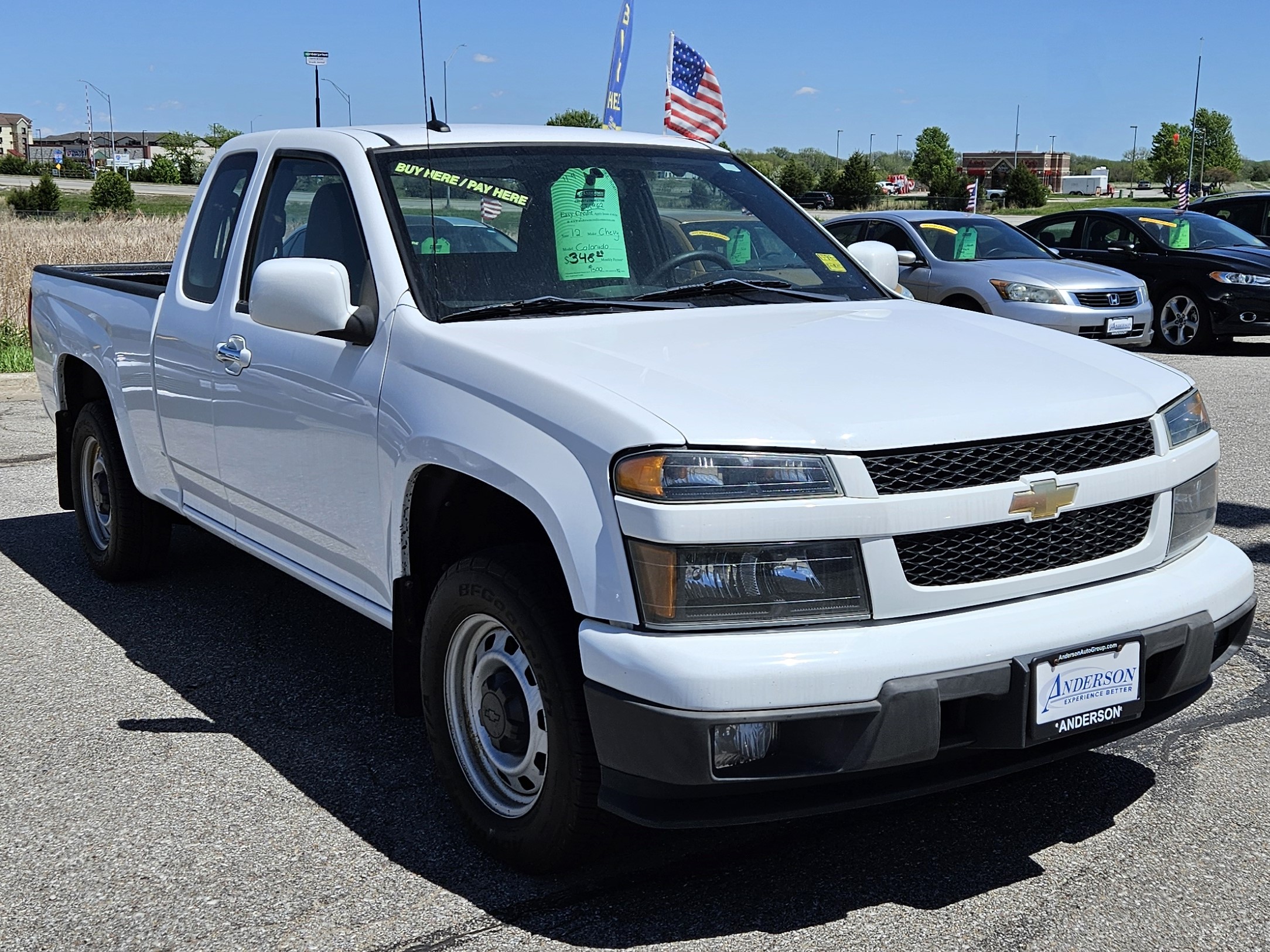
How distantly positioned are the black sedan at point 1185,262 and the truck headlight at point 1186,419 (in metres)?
→ 12.0

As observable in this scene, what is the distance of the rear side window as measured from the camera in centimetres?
477

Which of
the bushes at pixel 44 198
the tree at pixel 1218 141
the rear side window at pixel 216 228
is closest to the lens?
the rear side window at pixel 216 228

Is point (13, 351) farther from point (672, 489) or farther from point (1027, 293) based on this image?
point (672, 489)

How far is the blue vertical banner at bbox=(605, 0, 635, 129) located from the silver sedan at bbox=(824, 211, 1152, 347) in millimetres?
3085

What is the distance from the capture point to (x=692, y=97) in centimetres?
1533

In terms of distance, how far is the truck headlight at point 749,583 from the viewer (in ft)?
9.00

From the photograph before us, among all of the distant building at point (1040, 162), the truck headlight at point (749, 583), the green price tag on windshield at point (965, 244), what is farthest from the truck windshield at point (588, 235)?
the distant building at point (1040, 162)

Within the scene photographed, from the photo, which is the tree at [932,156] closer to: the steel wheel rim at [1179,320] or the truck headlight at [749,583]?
the steel wheel rim at [1179,320]

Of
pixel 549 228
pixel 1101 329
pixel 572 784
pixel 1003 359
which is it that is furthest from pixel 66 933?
pixel 1101 329

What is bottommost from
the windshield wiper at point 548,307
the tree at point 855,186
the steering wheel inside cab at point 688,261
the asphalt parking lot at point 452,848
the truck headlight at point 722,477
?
the asphalt parking lot at point 452,848

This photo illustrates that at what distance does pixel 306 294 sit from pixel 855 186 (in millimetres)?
64193

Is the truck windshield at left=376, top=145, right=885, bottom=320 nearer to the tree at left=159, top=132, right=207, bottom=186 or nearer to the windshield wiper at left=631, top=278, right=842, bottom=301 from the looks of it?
the windshield wiper at left=631, top=278, right=842, bottom=301

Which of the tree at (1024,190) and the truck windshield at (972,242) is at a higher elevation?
the tree at (1024,190)

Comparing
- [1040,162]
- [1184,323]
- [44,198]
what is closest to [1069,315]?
[1184,323]
